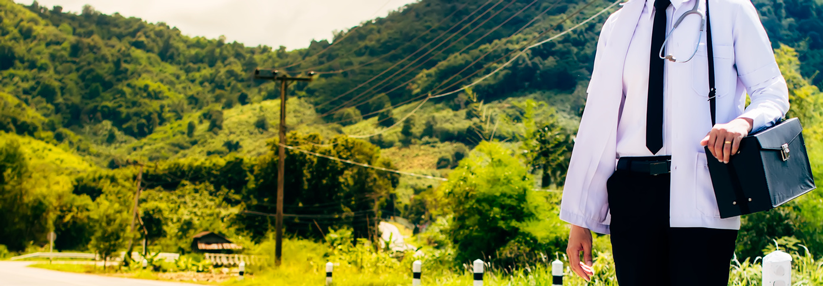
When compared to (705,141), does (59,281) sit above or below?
below

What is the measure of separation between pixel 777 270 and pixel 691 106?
112cm

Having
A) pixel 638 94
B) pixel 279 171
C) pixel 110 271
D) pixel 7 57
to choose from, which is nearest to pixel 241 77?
pixel 7 57

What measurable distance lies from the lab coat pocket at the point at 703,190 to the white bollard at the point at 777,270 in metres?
1.05

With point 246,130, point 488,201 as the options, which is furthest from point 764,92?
point 246,130

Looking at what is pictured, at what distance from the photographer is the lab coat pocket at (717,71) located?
1360 mm

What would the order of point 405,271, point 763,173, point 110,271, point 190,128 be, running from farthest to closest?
point 190,128
point 110,271
point 405,271
point 763,173

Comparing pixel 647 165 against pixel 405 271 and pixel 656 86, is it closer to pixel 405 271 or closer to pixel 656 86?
pixel 656 86

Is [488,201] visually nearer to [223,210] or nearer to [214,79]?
[223,210]

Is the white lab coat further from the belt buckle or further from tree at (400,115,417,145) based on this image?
tree at (400,115,417,145)

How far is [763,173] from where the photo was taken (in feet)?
3.89

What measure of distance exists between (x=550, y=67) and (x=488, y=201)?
6001 cm

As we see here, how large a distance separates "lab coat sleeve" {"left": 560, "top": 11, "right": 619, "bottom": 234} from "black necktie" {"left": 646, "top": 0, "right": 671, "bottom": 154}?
0.14 m

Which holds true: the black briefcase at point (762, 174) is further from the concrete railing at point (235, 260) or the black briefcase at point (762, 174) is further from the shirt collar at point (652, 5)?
the concrete railing at point (235, 260)

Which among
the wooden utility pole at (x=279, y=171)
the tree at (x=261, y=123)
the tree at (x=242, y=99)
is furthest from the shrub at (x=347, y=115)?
the wooden utility pole at (x=279, y=171)
